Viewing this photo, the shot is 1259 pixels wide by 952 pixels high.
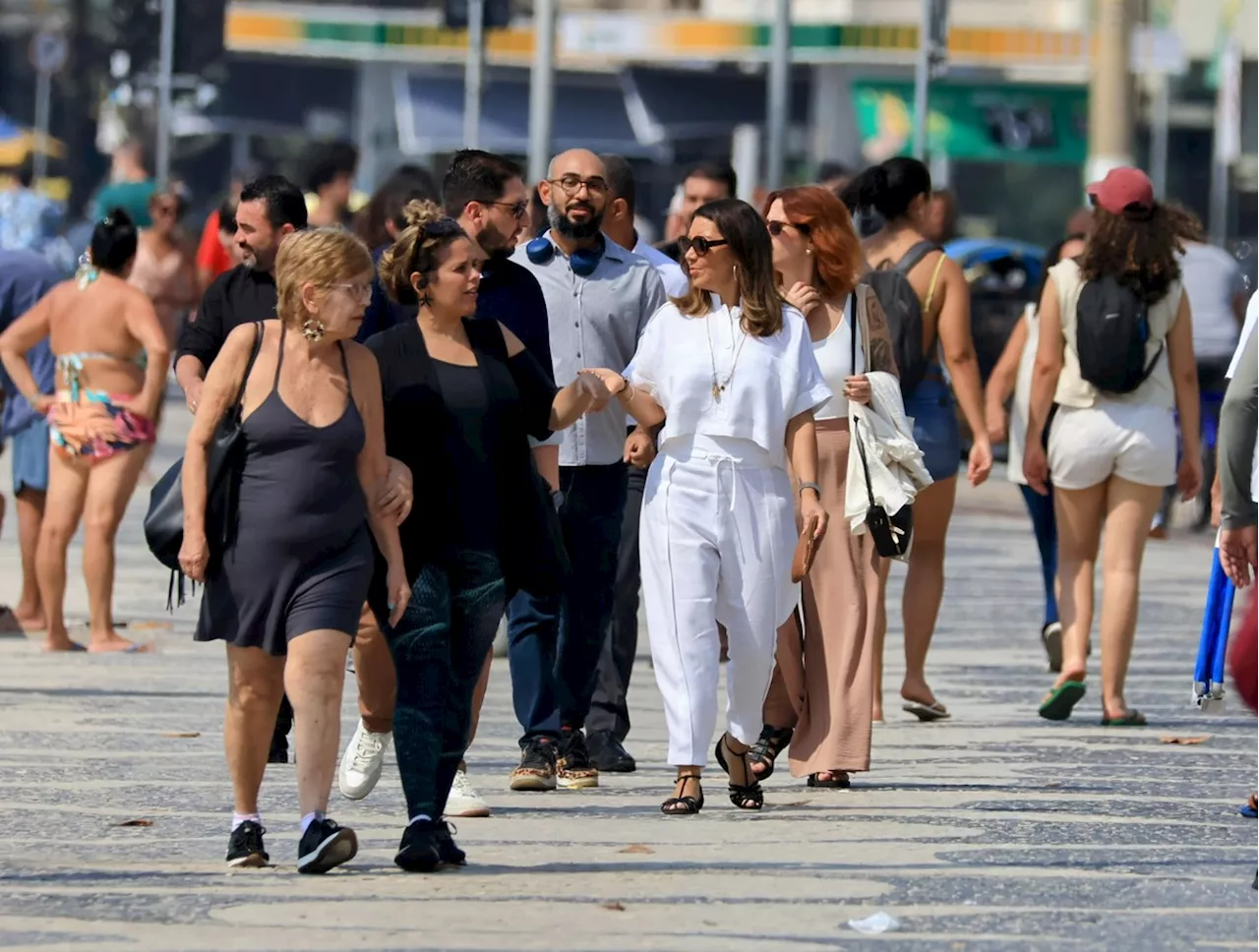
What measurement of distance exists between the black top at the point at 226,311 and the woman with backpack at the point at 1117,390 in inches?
127

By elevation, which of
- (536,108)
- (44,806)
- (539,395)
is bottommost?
(44,806)

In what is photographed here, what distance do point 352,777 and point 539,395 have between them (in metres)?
1.32

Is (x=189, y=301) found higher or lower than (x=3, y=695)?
higher

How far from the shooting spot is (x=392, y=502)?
26.8 feet

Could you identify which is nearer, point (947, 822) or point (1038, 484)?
point (947, 822)

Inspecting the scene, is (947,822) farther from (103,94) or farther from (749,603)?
(103,94)

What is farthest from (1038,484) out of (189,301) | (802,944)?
(189,301)

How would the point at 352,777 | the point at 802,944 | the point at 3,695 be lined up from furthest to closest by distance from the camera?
the point at 3,695 → the point at 352,777 → the point at 802,944

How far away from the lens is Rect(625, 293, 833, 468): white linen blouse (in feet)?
30.5

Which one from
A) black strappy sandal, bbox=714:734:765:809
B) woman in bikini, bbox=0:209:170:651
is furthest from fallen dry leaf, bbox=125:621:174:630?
black strappy sandal, bbox=714:734:765:809

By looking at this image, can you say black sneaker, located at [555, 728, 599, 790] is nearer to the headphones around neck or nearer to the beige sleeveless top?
the headphones around neck

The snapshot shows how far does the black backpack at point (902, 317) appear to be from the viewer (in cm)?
1138

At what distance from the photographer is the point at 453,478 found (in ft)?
27.5

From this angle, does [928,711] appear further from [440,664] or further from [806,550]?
[440,664]
